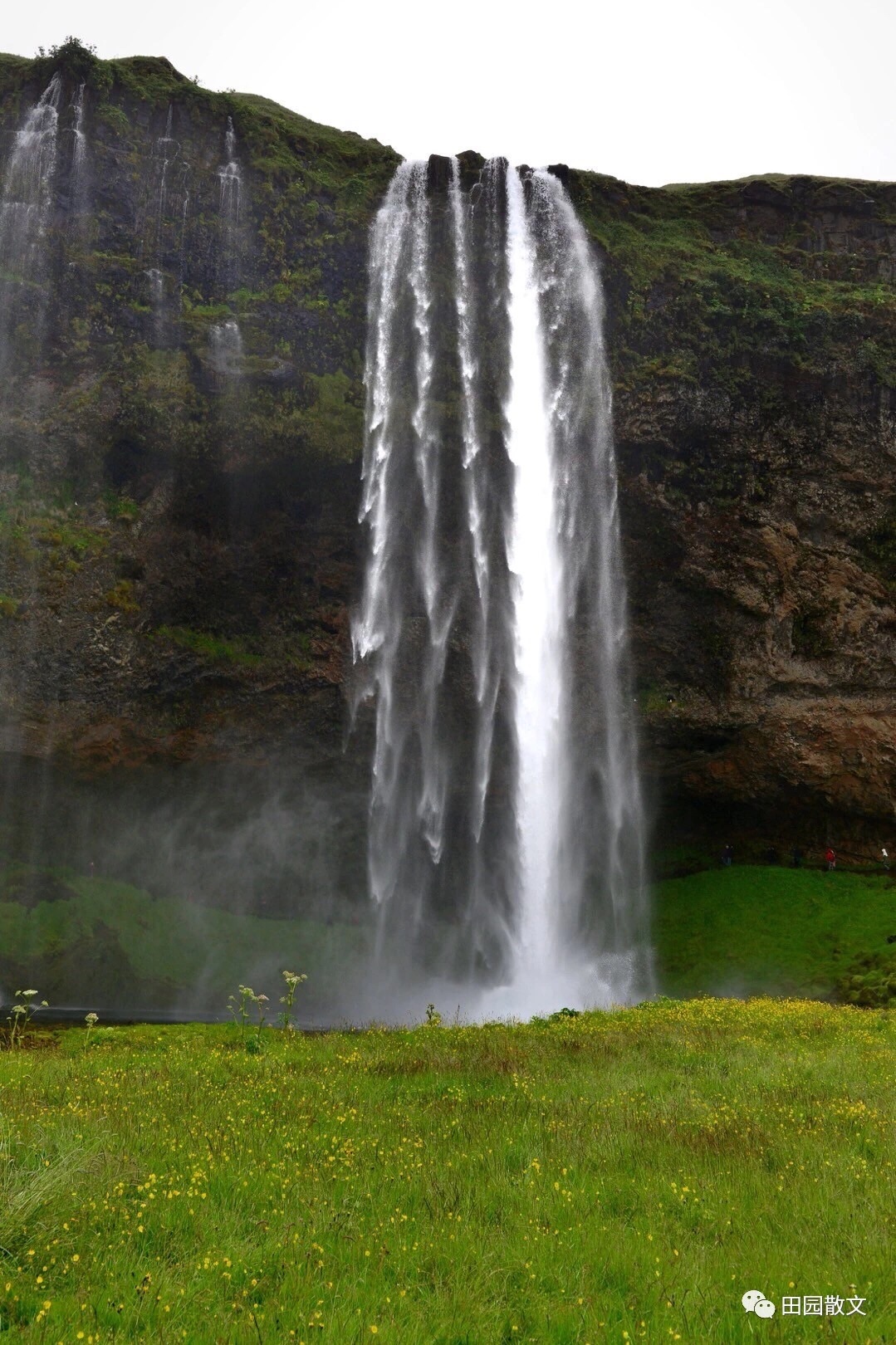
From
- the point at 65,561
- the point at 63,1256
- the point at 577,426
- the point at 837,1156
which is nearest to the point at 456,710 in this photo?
the point at 577,426

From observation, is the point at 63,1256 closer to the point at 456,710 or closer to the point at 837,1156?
the point at 837,1156

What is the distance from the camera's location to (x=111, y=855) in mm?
34875

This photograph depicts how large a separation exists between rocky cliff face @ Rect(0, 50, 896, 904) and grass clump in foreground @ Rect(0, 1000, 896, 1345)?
81.0ft

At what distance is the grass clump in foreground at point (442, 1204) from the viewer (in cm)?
471

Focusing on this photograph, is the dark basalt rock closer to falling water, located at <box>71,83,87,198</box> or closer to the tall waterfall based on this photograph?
the tall waterfall

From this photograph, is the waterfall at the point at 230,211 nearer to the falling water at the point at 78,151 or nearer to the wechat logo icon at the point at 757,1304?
the falling water at the point at 78,151

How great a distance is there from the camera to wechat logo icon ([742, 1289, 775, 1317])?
481cm

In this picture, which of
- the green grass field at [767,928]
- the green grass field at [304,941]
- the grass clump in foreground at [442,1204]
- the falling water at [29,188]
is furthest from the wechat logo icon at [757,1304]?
the falling water at [29,188]

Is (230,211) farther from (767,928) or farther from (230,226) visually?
(767,928)

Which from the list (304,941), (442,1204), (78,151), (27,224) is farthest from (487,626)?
(442,1204)

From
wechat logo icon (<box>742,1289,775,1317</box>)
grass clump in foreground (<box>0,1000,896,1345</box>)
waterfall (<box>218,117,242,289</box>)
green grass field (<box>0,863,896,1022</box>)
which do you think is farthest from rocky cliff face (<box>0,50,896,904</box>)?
wechat logo icon (<box>742,1289,775,1317</box>)

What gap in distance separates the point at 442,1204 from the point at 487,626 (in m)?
29.5

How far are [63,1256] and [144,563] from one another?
31.2 meters

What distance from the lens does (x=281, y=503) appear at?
115 ft
